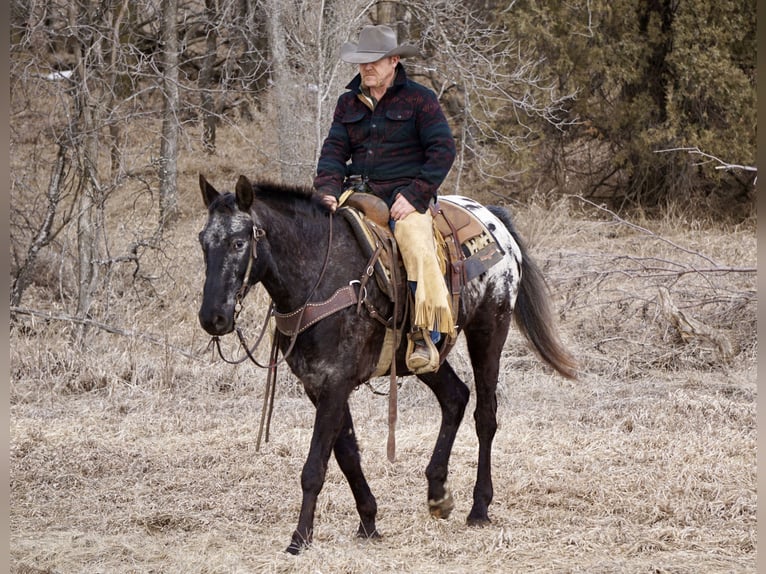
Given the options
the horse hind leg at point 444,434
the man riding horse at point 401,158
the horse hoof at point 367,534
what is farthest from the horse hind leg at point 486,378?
the horse hoof at point 367,534

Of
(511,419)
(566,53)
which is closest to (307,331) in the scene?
(511,419)

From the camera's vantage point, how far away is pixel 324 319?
491cm

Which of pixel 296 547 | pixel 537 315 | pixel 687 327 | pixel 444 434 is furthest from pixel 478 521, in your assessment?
pixel 687 327

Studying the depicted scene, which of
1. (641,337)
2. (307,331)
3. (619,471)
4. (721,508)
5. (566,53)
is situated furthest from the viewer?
(566,53)

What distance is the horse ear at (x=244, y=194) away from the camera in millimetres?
4578

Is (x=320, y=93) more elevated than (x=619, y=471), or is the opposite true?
(x=320, y=93)

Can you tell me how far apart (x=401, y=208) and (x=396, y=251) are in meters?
0.23

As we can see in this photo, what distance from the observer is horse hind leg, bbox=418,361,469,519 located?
5.65 metres

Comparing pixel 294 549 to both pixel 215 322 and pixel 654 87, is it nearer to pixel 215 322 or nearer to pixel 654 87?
pixel 215 322

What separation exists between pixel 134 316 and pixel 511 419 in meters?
4.09

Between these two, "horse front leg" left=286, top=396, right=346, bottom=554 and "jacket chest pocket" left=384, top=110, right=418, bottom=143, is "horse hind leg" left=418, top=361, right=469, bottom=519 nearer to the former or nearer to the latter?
"horse front leg" left=286, top=396, right=346, bottom=554

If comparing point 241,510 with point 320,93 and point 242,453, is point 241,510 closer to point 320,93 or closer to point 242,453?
point 242,453

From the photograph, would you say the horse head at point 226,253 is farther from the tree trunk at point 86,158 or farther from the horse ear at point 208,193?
the tree trunk at point 86,158

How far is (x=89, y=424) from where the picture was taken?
24.7 feet
